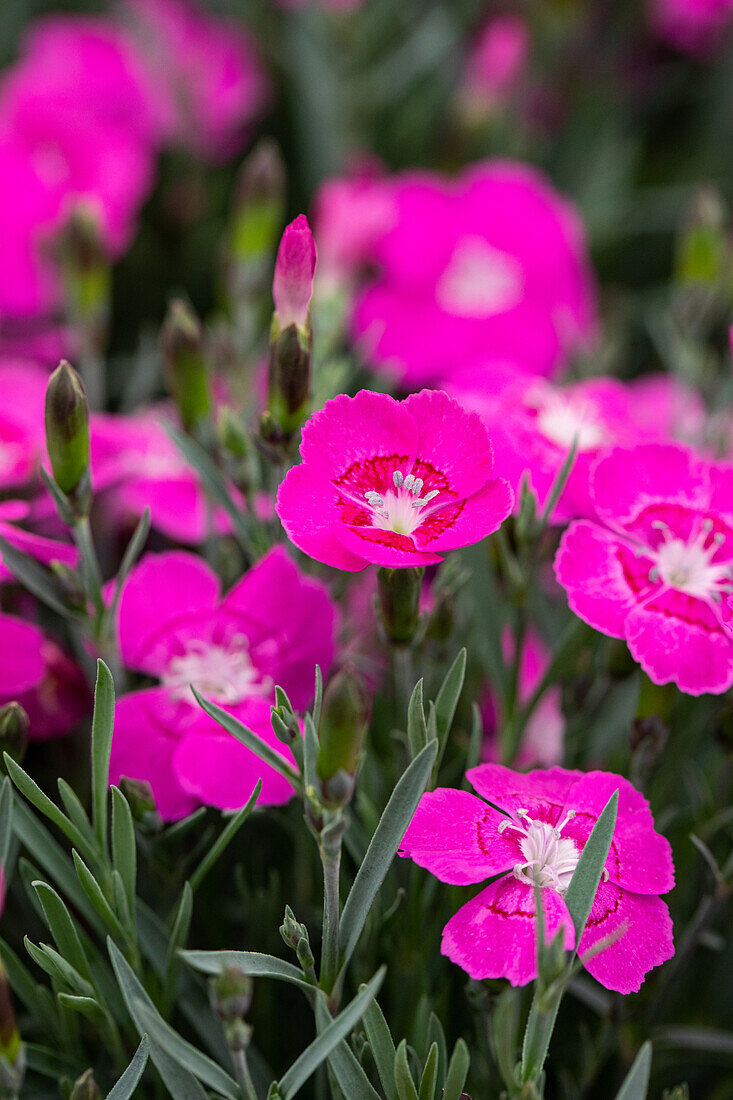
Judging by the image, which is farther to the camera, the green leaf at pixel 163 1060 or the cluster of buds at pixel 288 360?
the cluster of buds at pixel 288 360

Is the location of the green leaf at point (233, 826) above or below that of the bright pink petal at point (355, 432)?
below

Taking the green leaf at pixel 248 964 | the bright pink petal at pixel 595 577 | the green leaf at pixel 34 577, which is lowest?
the green leaf at pixel 248 964

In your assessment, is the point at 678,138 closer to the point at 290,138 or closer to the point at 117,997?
the point at 290,138

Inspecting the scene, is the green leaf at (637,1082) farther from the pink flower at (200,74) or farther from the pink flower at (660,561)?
the pink flower at (200,74)

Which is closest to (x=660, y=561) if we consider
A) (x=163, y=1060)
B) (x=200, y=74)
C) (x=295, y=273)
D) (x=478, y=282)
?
(x=295, y=273)

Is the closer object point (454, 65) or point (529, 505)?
point (529, 505)

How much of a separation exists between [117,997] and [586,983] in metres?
0.26

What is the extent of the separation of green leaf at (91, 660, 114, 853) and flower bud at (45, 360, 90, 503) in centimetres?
12

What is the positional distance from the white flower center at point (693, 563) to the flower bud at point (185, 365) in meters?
0.31

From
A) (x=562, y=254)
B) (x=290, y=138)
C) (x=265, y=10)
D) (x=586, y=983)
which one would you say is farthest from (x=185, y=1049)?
(x=265, y=10)

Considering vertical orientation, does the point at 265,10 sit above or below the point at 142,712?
above

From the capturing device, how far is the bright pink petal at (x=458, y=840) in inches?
18.1

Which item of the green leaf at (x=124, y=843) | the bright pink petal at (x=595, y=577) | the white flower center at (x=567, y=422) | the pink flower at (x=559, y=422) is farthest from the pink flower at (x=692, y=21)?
the green leaf at (x=124, y=843)

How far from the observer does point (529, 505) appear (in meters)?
0.59
